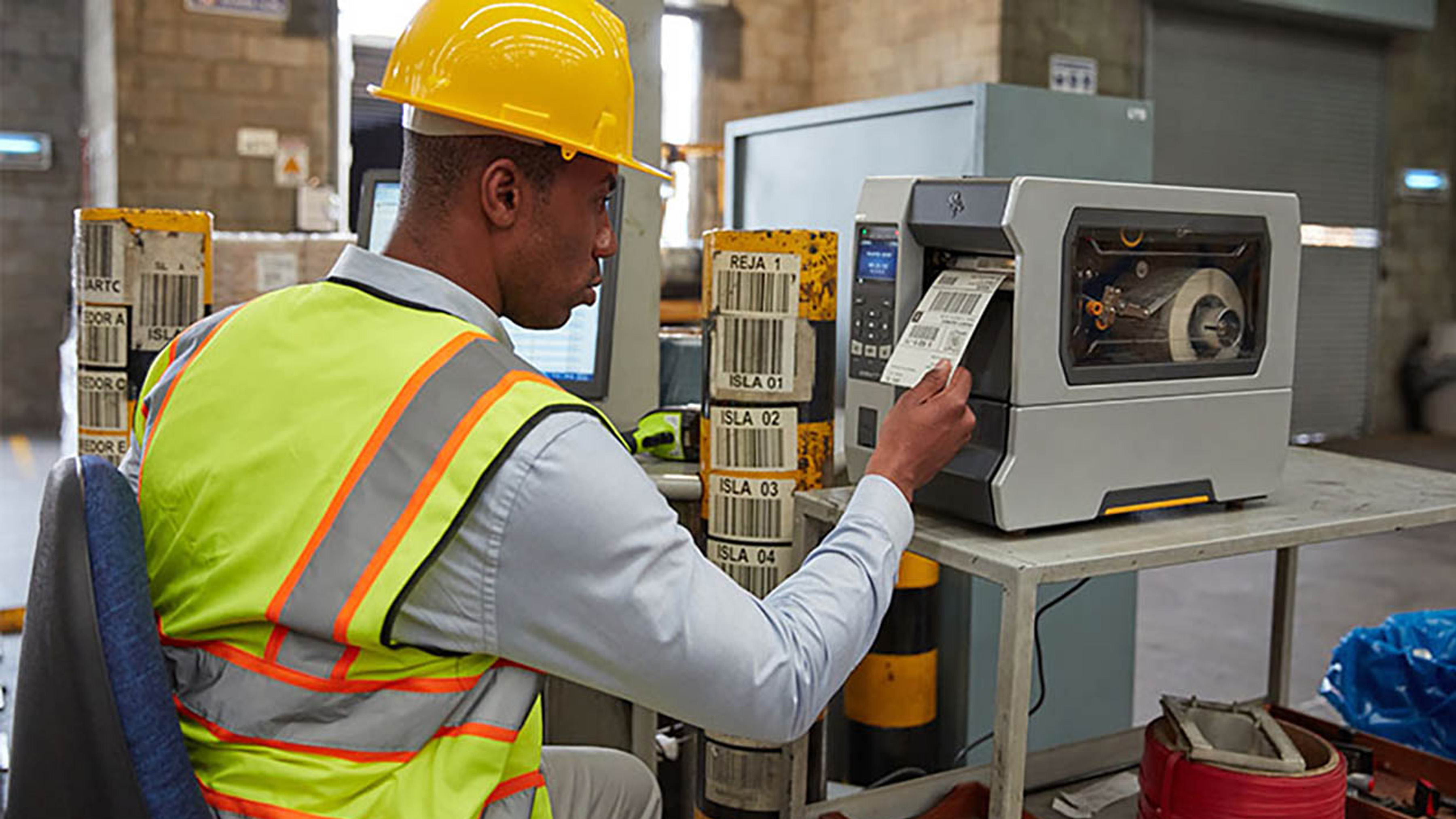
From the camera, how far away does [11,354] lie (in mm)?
7066

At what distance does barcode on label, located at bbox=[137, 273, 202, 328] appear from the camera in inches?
73.2

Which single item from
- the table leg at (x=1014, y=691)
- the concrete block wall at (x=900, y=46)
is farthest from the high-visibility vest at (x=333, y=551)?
the concrete block wall at (x=900, y=46)

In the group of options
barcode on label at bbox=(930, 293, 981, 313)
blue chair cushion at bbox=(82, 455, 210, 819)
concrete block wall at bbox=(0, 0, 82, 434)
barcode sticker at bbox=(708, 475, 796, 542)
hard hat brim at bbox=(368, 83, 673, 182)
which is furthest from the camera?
concrete block wall at bbox=(0, 0, 82, 434)

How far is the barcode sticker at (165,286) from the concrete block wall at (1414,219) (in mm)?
7569

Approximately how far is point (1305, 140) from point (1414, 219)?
1188 mm

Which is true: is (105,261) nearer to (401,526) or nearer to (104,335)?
(104,335)

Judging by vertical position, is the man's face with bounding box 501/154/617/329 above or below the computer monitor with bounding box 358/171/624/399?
above

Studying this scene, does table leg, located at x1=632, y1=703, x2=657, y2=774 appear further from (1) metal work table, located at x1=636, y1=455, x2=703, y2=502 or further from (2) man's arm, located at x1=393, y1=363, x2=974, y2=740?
(2) man's arm, located at x1=393, y1=363, x2=974, y2=740

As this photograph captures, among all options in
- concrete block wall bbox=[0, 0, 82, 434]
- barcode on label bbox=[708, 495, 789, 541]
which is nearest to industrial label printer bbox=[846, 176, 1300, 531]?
barcode on label bbox=[708, 495, 789, 541]

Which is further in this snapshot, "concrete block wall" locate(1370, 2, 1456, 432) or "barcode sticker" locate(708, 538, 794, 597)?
"concrete block wall" locate(1370, 2, 1456, 432)

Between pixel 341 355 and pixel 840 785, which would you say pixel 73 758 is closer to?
pixel 341 355

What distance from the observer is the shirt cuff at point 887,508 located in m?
1.22

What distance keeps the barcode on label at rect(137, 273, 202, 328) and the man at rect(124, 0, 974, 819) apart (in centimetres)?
80

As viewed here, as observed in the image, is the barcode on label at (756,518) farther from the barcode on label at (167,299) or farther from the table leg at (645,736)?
the barcode on label at (167,299)
